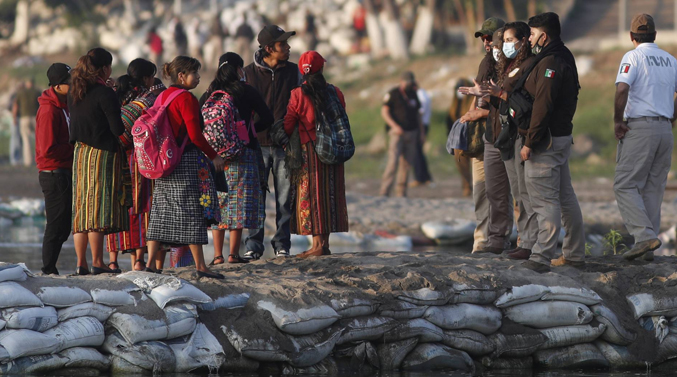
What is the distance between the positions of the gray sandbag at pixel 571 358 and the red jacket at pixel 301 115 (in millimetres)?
2245

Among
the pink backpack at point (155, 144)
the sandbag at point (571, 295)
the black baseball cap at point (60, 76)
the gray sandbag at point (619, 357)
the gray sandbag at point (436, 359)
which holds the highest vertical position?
the black baseball cap at point (60, 76)

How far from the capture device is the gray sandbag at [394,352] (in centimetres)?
639

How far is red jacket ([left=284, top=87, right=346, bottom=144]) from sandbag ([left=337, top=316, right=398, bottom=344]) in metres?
1.79

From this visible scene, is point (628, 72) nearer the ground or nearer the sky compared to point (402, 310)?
nearer the sky

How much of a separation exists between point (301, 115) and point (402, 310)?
1.86 meters

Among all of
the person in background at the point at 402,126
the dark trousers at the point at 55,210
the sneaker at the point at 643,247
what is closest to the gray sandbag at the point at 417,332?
the sneaker at the point at 643,247

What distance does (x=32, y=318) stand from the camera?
5.72 m

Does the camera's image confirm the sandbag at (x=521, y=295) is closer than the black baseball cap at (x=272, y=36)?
Yes

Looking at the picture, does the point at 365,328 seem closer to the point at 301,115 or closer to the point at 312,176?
the point at 312,176

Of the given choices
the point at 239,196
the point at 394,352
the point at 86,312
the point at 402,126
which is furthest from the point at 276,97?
the point at 402,126

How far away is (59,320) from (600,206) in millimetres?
9973

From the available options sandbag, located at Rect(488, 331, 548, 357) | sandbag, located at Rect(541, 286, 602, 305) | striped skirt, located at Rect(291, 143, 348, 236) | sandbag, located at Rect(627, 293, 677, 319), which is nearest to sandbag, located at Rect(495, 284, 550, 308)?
sandbag, located at Rect(541, 286, 602, 305)

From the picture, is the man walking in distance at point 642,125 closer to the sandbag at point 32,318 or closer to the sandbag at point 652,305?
the sandbag at point 652,305

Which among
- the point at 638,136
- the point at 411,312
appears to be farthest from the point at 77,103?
the point at 638,136
